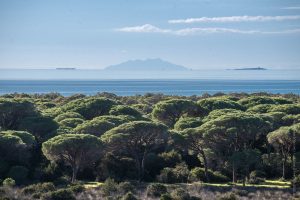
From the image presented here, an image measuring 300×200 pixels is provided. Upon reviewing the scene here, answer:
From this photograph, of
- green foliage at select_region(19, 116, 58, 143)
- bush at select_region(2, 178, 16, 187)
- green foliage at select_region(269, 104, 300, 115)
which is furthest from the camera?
green foliage at select_region(269, 104, 300, 115)

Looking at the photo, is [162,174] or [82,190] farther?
[162,174]

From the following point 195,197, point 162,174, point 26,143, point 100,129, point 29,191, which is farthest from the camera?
point 100,129

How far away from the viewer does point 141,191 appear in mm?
30141

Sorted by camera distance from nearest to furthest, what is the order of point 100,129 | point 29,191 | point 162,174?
point 29,191
point 162,174
point 100,129

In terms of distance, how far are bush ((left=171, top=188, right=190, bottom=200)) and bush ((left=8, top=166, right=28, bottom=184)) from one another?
11.0m

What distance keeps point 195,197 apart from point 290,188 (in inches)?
271

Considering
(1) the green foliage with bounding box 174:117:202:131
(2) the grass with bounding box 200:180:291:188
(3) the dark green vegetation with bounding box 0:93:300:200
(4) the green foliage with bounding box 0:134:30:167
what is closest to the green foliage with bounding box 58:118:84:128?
(3) the dark green vegetation with bounding box 0:93:300:200

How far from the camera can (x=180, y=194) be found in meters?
27.5

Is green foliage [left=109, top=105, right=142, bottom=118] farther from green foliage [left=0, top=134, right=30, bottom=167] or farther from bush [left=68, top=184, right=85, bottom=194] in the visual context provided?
bush [left=68, top=184, right=85, bottom=194]

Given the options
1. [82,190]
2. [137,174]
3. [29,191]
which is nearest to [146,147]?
[137,174]

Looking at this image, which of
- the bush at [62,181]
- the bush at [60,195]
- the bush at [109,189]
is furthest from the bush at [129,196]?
the bush at [62,181]

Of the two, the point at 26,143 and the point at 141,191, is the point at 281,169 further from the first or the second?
the point at 26,143

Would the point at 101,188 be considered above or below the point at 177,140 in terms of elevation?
below

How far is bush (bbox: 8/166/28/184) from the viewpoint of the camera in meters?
33.3
